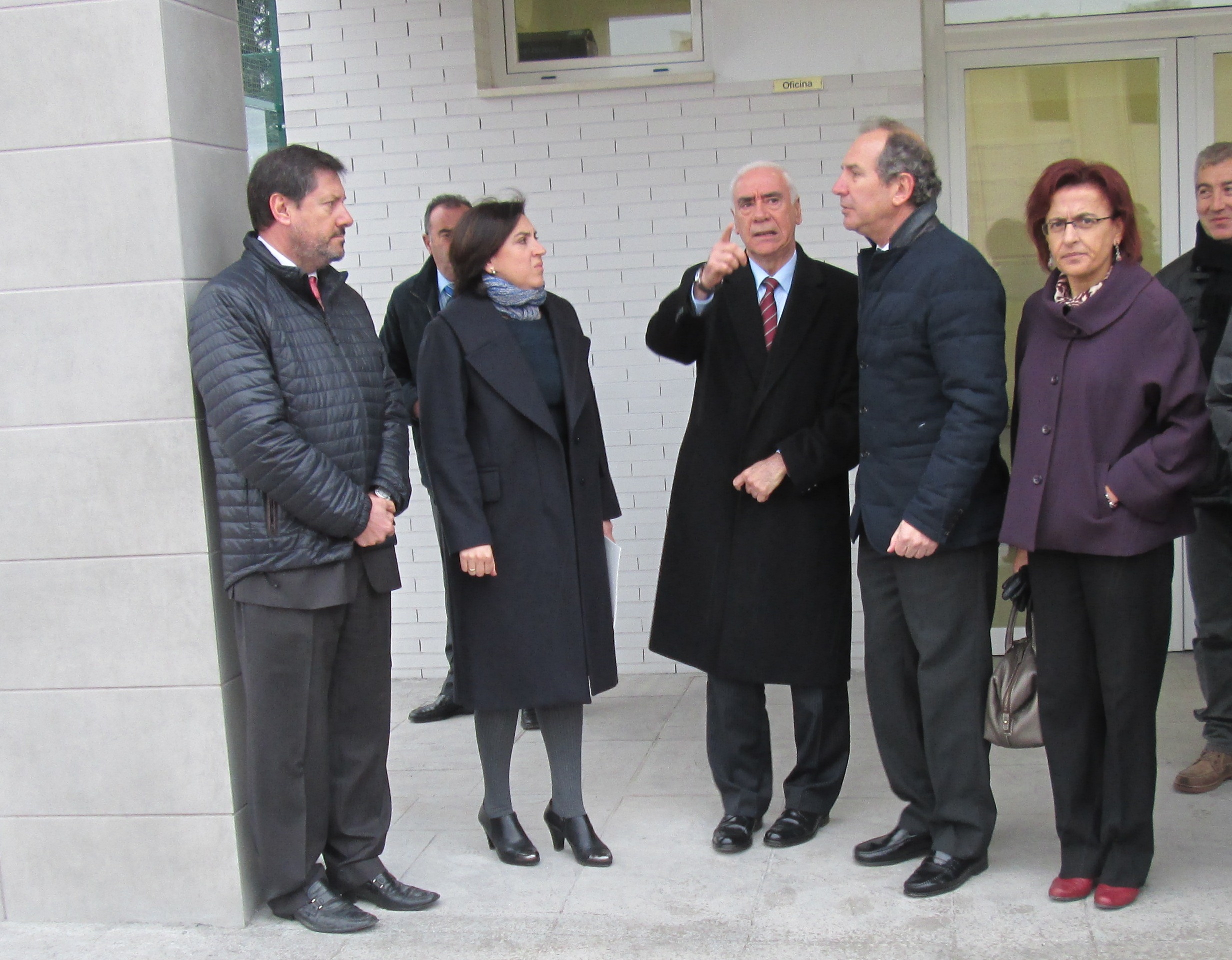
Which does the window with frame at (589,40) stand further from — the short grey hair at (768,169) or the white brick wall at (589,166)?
the short grey hair at (768,169)

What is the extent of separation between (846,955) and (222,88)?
2.74 metres

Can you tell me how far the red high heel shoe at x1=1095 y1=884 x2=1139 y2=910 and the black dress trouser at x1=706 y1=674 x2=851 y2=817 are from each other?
84 cm

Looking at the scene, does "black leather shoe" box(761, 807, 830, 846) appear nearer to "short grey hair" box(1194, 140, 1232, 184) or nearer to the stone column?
the stone column

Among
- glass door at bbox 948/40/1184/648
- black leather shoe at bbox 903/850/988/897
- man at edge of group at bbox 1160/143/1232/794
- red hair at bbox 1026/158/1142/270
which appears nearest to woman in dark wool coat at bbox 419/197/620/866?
black leather shoe at bbox 903/850/988/897

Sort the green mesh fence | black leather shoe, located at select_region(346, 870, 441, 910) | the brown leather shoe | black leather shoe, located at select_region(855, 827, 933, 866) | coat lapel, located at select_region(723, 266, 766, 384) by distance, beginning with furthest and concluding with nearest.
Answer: the green mesh fence
the brown leather shoe
coat lapel, located at select_region(723, 266, 766, 384)
black leather shoe, located at select_region(855, 827, 933, 866)
black leather shoe, located at select_region(346, 870, 441, 910)

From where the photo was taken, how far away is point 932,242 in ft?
11.4

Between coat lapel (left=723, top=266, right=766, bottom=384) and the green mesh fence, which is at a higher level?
the green mesh fence

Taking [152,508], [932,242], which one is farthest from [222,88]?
[932,242]

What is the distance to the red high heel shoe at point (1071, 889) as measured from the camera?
3400mm

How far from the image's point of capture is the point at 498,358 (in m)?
3.70

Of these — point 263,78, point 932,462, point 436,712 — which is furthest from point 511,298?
point 263,78

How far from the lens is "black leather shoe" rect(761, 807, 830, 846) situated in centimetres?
389

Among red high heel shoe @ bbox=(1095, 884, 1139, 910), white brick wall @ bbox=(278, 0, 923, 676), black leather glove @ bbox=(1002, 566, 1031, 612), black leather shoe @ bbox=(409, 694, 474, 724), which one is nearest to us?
red high heel shoe @ bbox=(1095, 884, 1139, 910)

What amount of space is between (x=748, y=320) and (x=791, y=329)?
0.13 metres
